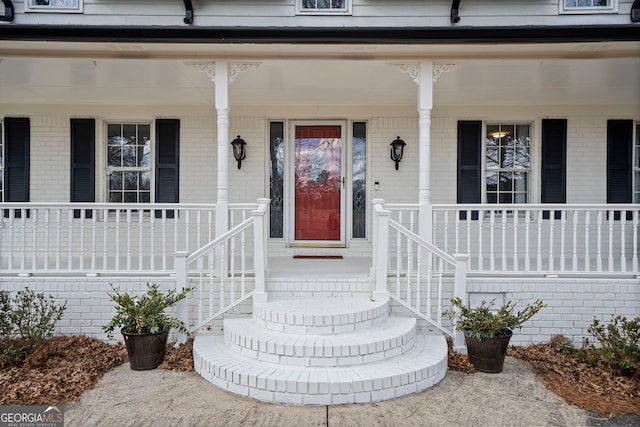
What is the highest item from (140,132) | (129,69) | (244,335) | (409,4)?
(409,4)

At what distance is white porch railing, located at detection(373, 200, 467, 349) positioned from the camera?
4.32 m

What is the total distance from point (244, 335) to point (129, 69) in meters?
3.63

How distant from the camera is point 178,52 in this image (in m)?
4.77

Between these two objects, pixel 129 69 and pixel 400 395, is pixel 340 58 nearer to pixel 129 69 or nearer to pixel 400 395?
pixel 129 69

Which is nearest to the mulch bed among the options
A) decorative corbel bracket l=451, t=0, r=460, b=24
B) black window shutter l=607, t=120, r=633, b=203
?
black window shutter l=607, t=120, r=633, b=203

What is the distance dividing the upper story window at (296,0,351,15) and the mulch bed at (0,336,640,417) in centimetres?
401

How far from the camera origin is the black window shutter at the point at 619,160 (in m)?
6.41

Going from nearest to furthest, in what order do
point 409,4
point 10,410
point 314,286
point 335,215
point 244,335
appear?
point 10,410 < point 244,335 < point 314,286 < point 409,4 < point 335,215

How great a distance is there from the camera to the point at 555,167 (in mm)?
6457

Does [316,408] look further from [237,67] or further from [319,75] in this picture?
[319,75]

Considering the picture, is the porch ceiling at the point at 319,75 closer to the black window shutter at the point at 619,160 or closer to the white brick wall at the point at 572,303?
the black window shutter at the point at 619,160

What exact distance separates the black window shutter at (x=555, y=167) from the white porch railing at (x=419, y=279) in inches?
115

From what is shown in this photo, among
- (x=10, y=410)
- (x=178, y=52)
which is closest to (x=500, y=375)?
(x=10, y=410)

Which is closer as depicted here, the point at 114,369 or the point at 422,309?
the point at 114,369
